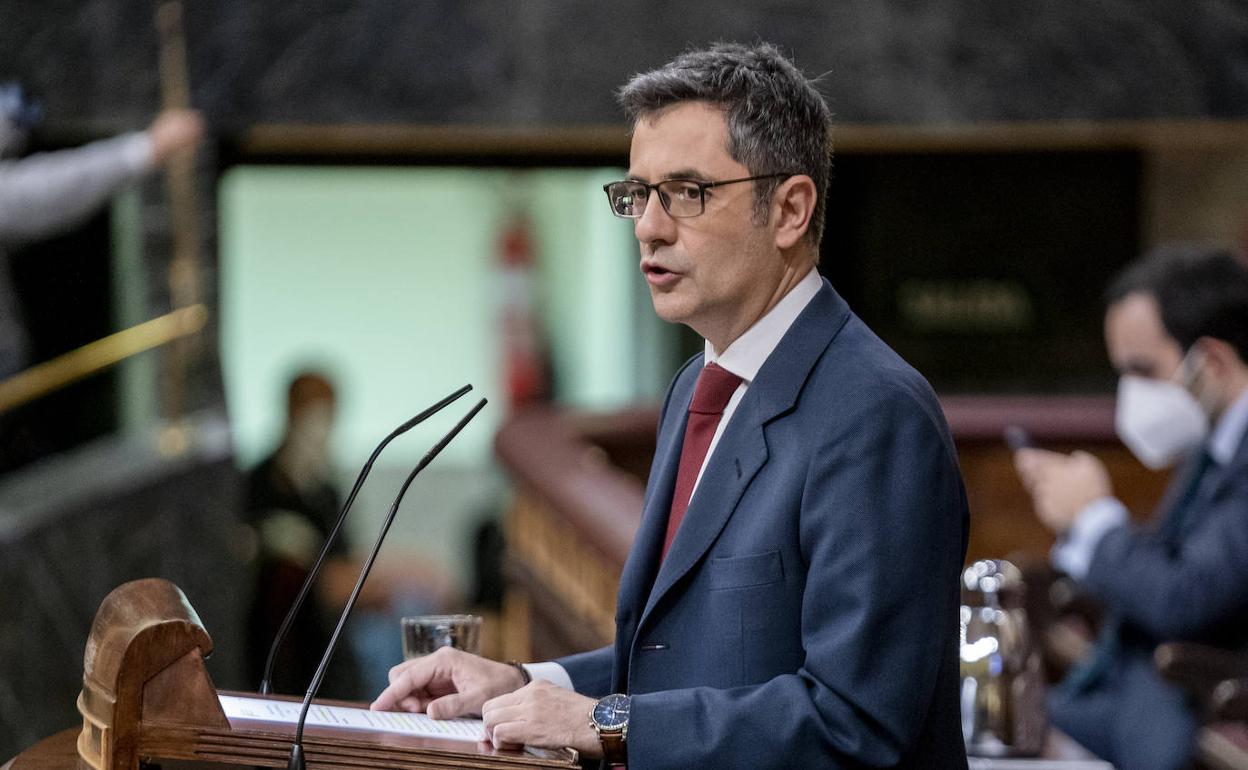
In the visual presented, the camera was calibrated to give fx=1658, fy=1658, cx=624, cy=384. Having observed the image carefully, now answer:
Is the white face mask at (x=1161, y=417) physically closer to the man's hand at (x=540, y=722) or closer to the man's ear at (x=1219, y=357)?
the man's ear at (x=1219, y=357)

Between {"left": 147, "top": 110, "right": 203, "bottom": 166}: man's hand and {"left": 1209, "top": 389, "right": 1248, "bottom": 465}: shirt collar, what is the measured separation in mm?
2661

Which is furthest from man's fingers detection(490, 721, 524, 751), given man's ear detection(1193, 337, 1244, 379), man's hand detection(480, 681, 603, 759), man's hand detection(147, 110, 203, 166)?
man's hand detection(147, 110, 203, 166)

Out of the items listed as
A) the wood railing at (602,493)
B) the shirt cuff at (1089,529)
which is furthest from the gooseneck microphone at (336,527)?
the shirt cuff at (1089,529)

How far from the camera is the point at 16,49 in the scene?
430 cm

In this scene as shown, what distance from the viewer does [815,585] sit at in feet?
4.93

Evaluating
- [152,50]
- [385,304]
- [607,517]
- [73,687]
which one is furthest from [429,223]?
[607,517]

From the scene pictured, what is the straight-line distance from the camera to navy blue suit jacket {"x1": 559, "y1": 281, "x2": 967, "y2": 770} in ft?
4.85

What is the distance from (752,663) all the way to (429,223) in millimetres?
6170

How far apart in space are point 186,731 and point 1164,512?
2734 millimetres

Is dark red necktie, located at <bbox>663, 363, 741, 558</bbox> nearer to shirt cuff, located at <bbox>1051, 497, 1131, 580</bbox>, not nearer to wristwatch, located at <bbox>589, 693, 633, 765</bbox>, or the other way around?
wristwatch, located at <bbox>589, 693, 633, 765</bbox>

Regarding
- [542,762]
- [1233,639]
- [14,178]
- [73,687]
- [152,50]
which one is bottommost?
[73,687]

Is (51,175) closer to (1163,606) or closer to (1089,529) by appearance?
(1089,529)

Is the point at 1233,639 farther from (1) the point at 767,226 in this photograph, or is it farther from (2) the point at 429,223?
(2) the point at 429,223

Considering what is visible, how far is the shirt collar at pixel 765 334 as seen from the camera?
170 cm
